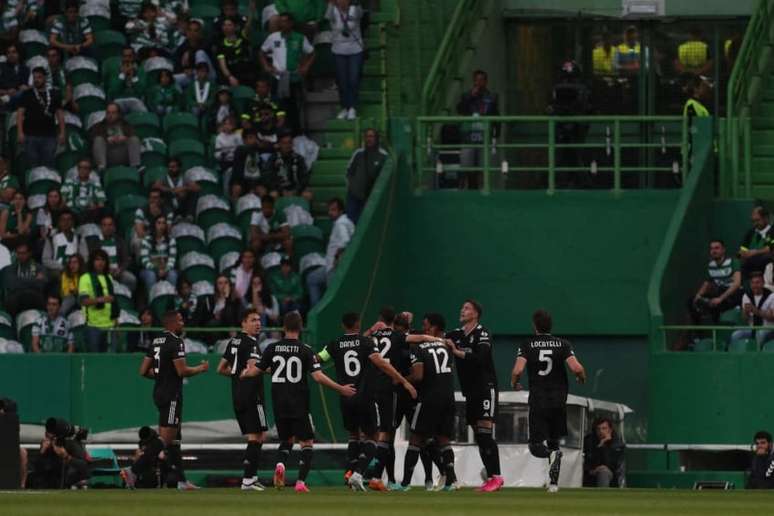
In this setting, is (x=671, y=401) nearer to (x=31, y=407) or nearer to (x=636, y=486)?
(x=636, y=486)

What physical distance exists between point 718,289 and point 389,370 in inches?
310

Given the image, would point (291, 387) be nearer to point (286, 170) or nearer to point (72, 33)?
point (286, 170)

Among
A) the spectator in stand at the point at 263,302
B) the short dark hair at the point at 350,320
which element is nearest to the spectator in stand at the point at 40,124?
the spectator in stand at the point at 263,302

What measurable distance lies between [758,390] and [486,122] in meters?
5.67

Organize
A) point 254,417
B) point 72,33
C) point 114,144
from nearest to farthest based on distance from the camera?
point 254,417 → point 114,144 → point 72,33

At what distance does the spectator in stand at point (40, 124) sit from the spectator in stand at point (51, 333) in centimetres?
326

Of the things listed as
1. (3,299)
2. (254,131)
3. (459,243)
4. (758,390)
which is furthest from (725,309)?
(3,299)

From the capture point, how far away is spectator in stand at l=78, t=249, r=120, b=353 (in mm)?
32031

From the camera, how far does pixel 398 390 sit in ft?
87.3

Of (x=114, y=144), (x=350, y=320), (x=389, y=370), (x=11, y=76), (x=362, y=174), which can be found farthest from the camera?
(x=11, y=76)

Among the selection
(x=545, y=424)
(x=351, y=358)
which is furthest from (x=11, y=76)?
(x=545, y=424)

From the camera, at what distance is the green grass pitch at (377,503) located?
21.5 metres

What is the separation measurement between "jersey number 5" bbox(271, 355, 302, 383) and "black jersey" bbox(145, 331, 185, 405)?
193 cm

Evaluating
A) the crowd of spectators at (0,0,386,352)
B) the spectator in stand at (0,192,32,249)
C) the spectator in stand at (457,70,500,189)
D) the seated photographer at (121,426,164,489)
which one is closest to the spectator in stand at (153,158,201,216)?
the crowd of spectators at (0,0,386,352)
